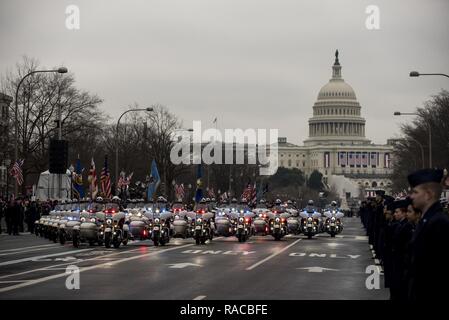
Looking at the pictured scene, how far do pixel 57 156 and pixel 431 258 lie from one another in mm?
39745

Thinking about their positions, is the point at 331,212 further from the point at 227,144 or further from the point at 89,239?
the point at 227,144

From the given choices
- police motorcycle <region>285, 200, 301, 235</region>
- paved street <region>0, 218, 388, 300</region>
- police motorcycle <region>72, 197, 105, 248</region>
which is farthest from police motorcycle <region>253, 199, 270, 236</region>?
police motorcycle <region>72, 197, 105, 248</region>

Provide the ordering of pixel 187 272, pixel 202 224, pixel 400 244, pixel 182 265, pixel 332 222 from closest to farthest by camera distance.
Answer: pixel 400 244 < pixel 187 272 < pixel 182 265 < pixel 202 224 < pixel 332 222

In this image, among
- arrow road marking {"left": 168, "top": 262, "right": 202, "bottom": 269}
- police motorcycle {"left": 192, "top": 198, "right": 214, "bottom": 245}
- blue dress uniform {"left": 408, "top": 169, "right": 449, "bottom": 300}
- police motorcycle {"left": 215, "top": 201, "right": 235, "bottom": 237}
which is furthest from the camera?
police motorcycle {"left": 215, "top": 201, "right": 235, "bottom": 237}

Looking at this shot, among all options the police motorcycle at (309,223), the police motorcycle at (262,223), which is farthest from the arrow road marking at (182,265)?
the police motorcycle at (309,223)

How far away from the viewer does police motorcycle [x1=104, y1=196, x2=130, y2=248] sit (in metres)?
35.1

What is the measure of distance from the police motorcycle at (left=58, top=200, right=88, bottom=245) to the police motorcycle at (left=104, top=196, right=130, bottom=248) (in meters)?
1.34

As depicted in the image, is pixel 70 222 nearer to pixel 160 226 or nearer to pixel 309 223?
pixel 160 226

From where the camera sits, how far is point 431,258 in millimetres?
8430

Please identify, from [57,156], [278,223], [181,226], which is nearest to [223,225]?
[181,226]

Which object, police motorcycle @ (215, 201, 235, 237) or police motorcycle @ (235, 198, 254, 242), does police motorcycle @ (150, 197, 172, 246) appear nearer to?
police motorcycle @ (215, 201, 235, 237)

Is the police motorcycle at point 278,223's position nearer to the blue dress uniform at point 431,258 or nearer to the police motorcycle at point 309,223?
the police motorcycle at point 309,223
